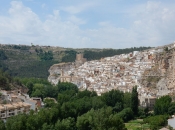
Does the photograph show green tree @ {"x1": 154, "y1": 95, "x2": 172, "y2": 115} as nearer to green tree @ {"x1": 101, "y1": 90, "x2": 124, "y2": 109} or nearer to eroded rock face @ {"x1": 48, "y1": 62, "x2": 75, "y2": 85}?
green tree @ {"x1": 101, "y1": 90, "x2": 124, "y2": 109}

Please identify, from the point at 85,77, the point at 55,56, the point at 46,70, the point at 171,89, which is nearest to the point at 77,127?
the point at 171,89

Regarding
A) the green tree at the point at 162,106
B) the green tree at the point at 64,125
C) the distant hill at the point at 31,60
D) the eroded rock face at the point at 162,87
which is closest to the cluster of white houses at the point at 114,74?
the eroded rock face at the point at 162,87

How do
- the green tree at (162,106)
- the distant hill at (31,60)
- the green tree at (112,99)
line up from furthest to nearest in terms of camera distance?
the distant hill at (31,60) → the green tree at (112,99) → the green tree at (162,106)

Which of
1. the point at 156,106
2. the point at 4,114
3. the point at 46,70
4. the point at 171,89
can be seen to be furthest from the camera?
the point at 46,70

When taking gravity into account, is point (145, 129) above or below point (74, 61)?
below

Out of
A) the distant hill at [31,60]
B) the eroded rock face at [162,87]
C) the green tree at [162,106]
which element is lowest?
the green tree at [162,106]

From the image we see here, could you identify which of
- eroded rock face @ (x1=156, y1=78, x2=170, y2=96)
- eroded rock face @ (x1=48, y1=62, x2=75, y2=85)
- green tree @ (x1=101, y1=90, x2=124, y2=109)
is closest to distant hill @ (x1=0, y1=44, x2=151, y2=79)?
eroded rock face @ (x1=48, y1=62, x2=75, y2=85)

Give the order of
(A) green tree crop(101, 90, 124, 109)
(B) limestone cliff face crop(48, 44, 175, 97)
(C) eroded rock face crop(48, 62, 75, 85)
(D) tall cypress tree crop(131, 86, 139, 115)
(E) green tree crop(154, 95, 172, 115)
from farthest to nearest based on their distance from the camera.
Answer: (C) eroded rock face crop(48, 62, 75, 85) → (B) limestone cliff face crop(48, 44, 175, 97) → (A) green tree crop(101, 90, 124, 109) → (D) tall cypress tree crop(131, 86, 139, 115) → (E) green tree crop(154, 95, 172, 115)

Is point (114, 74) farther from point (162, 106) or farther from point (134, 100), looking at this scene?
point (162, 106)

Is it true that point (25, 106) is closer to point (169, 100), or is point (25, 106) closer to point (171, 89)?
point (169, 100)

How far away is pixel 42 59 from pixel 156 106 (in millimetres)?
63328

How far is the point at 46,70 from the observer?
274 feet

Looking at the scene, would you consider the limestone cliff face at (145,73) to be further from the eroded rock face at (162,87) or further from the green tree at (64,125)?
the green tree at (64,125)

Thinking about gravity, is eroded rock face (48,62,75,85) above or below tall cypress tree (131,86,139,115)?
above
